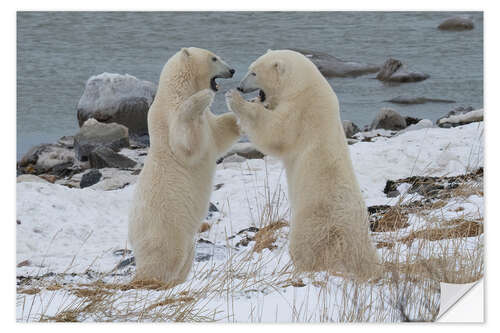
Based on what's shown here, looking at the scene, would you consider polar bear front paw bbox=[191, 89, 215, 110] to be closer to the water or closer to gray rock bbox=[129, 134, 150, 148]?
Result: the water

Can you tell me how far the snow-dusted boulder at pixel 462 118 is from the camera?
6.27 meters

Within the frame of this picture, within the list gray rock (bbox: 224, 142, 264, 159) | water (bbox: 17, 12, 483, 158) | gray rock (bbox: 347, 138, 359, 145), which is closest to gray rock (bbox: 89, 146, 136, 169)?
water (bbox: 17, 12, 483, 158)

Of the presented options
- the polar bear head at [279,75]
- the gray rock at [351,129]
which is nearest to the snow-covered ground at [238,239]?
the gray rock at [351,129]

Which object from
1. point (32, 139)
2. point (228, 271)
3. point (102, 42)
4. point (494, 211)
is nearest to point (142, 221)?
point (228, 271)

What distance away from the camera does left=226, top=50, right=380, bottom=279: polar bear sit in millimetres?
5430

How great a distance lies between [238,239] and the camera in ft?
22.3

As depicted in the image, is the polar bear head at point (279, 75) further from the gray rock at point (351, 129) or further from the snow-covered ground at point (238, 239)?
the gray rock at point (351, 129)

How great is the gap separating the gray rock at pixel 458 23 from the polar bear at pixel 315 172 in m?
1.14

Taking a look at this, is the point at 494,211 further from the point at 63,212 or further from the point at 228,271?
the point at 63,212

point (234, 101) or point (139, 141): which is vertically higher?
point (234, 101)

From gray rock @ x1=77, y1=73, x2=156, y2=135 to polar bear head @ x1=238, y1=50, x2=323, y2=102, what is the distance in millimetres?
958

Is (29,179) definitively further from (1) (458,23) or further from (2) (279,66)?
(1) (458,23)

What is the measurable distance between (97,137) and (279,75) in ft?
5.50

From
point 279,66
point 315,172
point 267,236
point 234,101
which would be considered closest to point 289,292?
point 315,172
